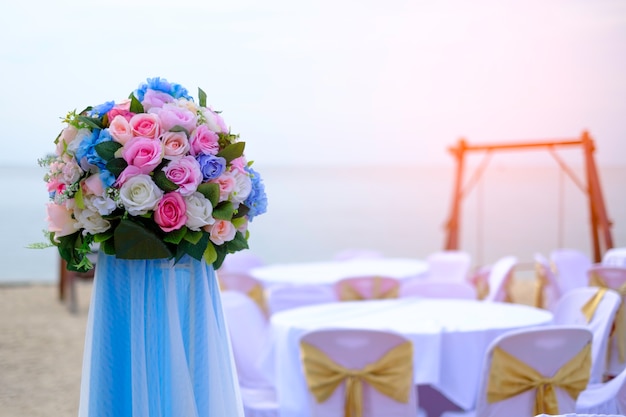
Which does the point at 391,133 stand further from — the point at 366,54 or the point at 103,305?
the point at 103,305

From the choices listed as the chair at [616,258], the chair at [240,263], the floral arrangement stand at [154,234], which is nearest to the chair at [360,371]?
the floral arrangement stand at [154,234]

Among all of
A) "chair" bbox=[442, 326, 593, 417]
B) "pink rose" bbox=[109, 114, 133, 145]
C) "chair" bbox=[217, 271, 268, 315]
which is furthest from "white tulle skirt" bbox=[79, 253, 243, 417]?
"chair" bbox=[217, 271, 268, 315]

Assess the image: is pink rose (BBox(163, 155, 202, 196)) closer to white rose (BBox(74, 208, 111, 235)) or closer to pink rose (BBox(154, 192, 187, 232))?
pink rose (BBox(154, 192, 187, 232))

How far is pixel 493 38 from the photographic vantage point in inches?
408

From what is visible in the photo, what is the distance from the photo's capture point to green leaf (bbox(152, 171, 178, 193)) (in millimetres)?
2289

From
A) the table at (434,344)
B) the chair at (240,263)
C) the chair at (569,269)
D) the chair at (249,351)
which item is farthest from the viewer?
the chair at (240,263)

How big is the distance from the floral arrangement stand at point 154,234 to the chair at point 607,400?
5.63 ft

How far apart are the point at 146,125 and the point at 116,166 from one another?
0.13 m

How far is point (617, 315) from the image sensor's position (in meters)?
5.45

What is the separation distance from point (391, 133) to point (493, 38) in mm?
2982

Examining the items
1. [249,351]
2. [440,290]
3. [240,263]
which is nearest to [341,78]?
[240,263]

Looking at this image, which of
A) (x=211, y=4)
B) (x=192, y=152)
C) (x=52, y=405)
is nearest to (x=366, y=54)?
(x=211, y=4)

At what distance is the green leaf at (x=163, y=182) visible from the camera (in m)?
2.29

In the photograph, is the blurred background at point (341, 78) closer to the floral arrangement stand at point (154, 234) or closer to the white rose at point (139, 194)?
the floral arrangement stand at point (154, 234)
